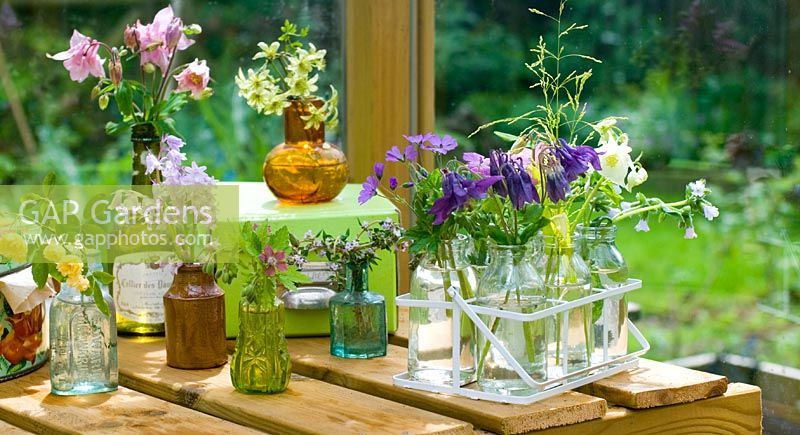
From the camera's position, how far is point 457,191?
117 centimetres

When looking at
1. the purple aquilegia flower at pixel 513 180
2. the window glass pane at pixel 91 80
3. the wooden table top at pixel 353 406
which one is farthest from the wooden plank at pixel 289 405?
the window glass pane at pixel 91 80

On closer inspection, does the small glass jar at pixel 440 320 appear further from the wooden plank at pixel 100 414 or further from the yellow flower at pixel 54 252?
the yellow flower at pixel 54 252

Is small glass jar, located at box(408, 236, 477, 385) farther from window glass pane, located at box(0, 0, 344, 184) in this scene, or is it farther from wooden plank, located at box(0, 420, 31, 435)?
window glass pane, located at box(0, 0, 344, 184)

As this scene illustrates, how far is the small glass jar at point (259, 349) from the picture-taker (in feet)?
4.19

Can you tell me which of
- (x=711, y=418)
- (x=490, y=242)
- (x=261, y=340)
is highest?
(x=490, y=242)

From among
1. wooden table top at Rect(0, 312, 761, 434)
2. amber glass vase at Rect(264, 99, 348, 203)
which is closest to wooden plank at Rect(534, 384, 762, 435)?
wooden table top at Rect(0, 312, 761, 434)

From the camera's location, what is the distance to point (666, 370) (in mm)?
1377

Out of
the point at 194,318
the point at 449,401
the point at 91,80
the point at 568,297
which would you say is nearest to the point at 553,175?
the point at 568,297

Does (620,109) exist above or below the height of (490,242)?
above

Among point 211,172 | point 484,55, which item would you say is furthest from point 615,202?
point 211,172

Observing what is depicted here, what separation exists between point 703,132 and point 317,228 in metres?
0.61

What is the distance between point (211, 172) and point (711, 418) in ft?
4.31

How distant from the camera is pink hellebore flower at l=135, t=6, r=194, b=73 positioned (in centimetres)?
156

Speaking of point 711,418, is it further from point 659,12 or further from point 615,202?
point 659,12
